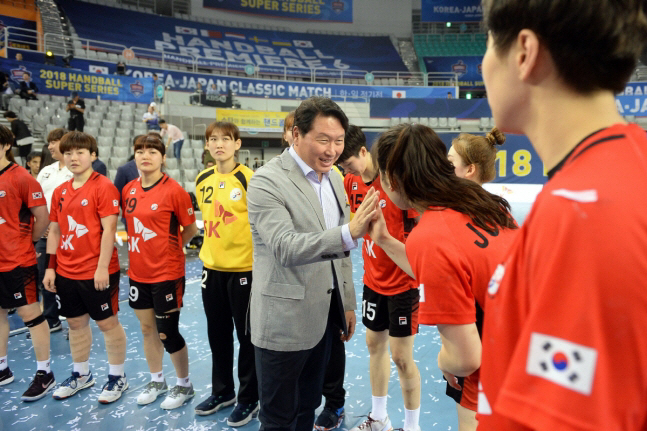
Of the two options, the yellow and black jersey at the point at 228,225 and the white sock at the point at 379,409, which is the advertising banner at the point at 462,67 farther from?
the white sock at the point at 379,409

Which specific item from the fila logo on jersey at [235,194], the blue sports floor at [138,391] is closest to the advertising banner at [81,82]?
the blue sports floor at [138,391]

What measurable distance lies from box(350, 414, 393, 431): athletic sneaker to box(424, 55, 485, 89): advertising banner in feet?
78.9

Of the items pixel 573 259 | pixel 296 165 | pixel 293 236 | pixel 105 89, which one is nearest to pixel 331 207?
pixel 296 165

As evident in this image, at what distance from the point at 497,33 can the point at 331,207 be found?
1.58 meters

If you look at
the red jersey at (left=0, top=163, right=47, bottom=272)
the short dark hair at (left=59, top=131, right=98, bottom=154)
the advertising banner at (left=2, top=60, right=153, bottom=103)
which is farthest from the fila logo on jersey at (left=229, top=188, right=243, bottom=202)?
the advertising banner at (left=2, top=60, right=153, bottom=103)

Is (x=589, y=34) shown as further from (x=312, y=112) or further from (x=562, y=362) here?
(x=312, y=112)

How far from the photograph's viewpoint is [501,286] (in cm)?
63

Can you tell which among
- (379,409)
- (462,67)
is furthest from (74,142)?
(462,67)

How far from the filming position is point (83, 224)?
3.30m

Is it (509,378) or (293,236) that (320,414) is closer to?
(293,236)

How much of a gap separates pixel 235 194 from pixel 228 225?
0.72 ft

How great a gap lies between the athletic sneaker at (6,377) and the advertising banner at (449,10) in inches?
1094

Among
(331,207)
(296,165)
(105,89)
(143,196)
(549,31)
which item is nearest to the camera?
(549,31)

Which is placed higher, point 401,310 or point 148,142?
point 148,142
